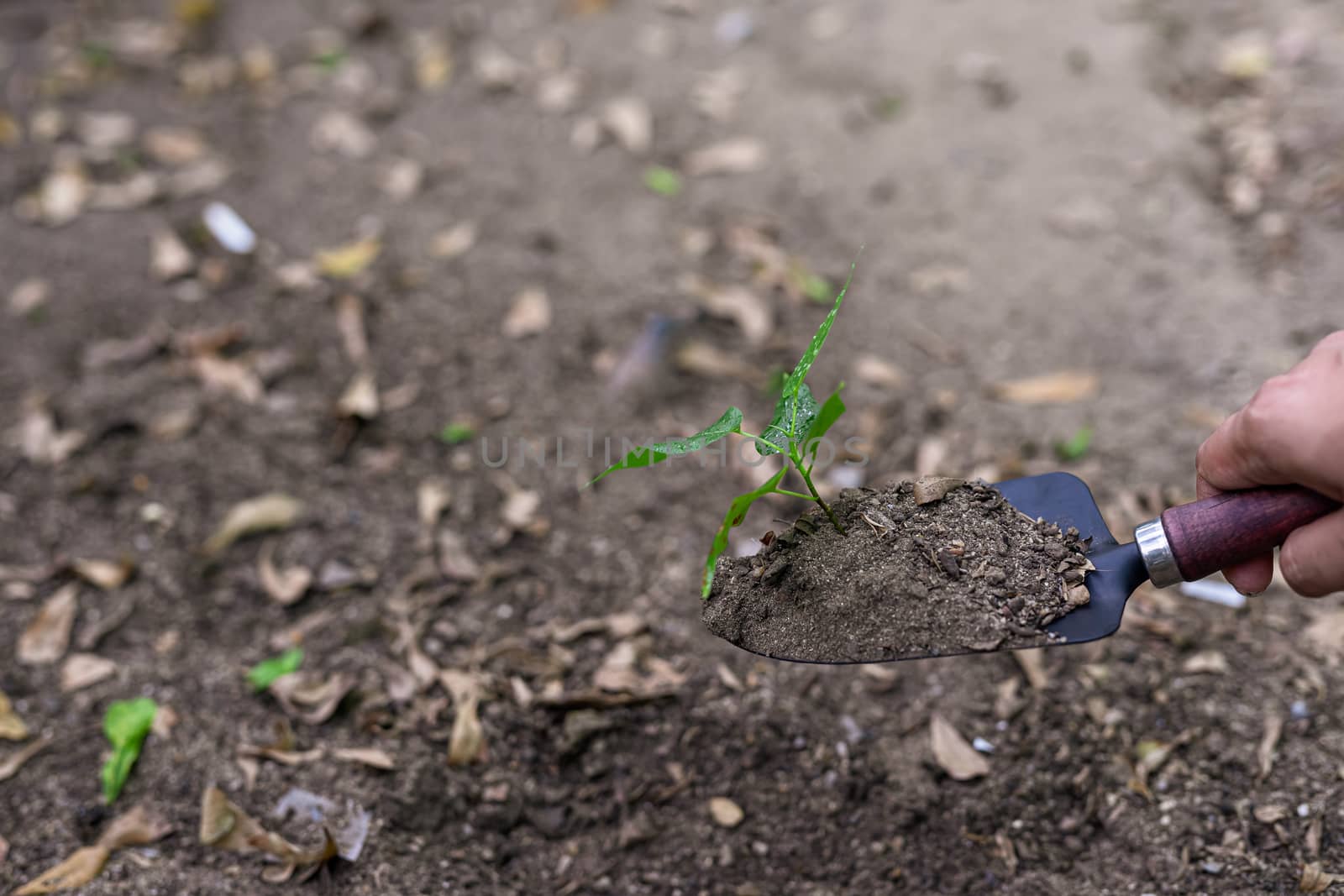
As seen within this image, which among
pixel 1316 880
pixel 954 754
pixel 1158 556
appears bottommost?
pixel 954 754

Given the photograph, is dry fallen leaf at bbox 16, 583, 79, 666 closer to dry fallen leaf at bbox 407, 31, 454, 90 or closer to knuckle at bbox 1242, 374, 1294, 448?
knuckle at bbox 1242, 374, 1294, 448

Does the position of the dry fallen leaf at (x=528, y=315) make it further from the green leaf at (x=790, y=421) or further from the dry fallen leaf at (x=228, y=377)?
the green leaf at (x=790, y=421)

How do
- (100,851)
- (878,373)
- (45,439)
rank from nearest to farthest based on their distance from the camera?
(100,851), (45,439), (878,373)

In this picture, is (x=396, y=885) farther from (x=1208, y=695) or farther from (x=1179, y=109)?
(x=1179, y=109)

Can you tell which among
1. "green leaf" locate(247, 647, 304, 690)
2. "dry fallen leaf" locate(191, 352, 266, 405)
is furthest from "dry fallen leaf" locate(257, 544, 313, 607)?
"dry fallen leaf" locate(191, 352, 266, 405)

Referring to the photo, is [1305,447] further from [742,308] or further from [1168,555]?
[742,308]

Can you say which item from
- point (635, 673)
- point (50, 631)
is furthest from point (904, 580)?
point (50, 631)

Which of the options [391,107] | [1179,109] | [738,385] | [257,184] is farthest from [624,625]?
[1179,109]
